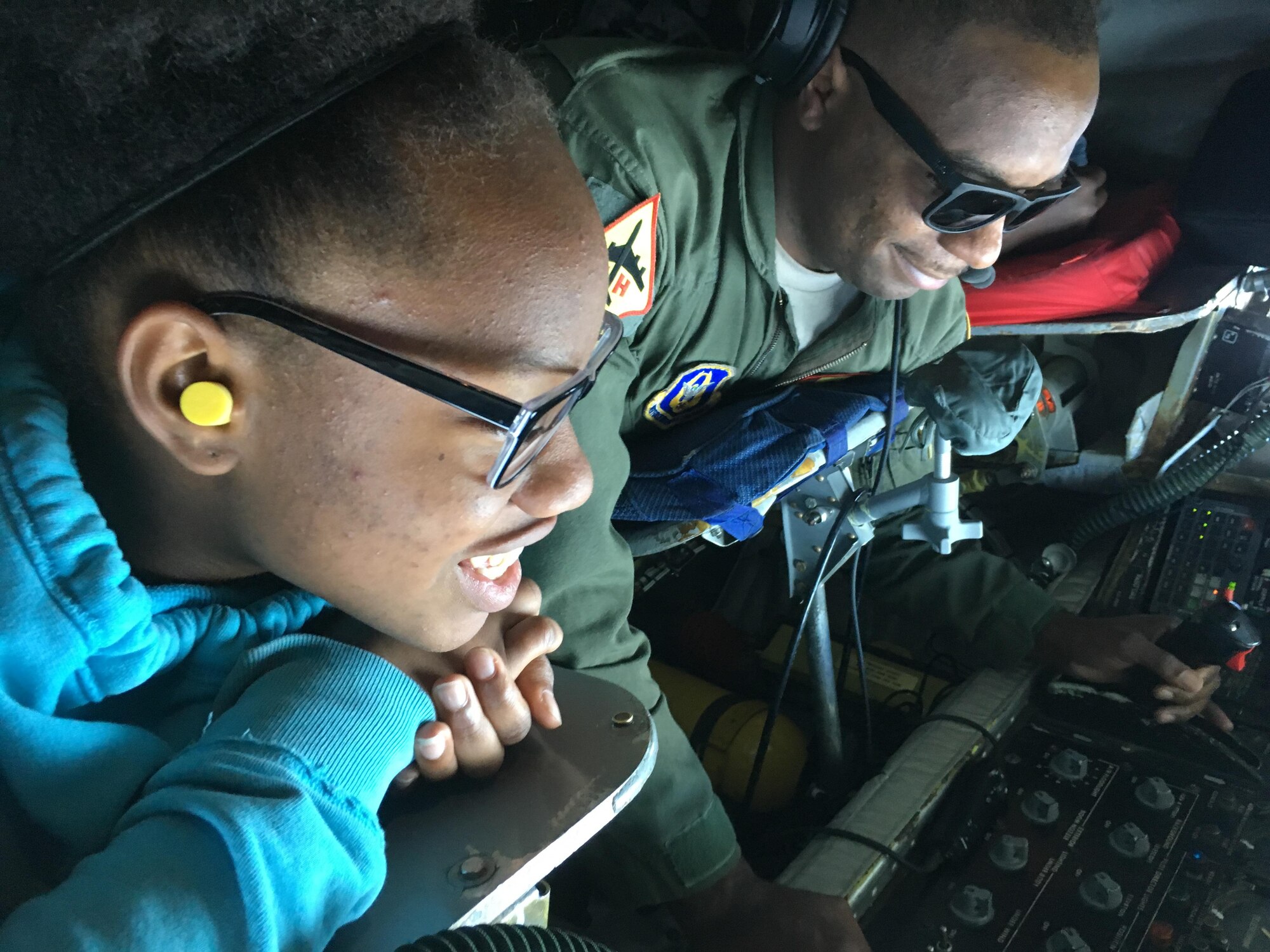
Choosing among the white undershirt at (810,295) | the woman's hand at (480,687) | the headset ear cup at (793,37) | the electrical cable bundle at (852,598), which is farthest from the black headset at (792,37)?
the woman's hand at (480,687)

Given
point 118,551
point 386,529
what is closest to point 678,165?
point 386,529

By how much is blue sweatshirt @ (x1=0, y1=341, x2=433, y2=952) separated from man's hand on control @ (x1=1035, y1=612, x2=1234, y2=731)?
1286 mm

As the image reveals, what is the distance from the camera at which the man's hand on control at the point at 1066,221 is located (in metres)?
2.12

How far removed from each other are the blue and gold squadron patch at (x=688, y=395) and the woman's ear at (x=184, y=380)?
0.85 m

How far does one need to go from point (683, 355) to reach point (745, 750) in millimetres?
715

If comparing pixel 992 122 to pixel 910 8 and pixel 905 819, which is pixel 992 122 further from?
pixel 905 819

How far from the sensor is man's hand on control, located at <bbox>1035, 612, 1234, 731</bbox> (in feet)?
4.64

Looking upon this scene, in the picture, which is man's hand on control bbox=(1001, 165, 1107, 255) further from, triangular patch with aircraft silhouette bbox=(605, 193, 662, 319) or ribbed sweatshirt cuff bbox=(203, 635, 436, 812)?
ribbed sweatshirt cuff bbox=(203, 635, 436, 812)

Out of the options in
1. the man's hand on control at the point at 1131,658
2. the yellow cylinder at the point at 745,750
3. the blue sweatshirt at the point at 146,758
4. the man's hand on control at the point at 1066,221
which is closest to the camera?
the blue sweatshirt at the point at 146,758

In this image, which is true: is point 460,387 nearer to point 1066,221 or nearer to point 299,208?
point 299,208

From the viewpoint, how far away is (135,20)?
0.48m

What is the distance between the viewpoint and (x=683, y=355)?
1.37 m

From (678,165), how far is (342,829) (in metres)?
1.01

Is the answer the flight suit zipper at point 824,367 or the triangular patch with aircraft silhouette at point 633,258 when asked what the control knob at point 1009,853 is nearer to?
the flight suit zipper at point 824,367
